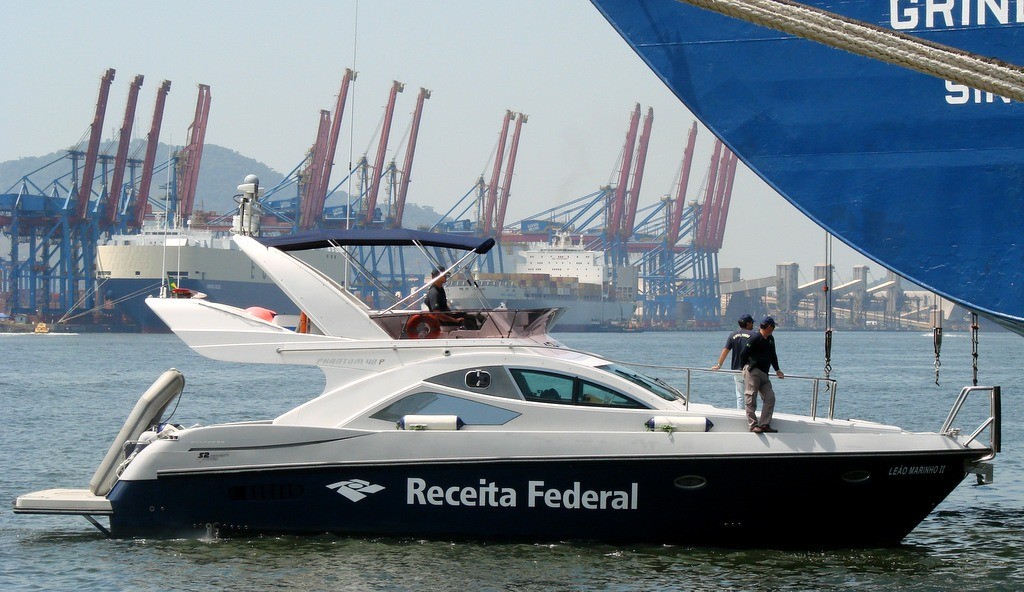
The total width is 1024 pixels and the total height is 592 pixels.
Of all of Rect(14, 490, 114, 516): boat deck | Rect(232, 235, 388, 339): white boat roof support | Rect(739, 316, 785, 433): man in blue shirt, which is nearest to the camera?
Rect(739, 316, 785, 433): man in blue shirt

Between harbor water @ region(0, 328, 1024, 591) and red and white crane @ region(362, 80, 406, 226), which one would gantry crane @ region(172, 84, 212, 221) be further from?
harbor water @ region(0, 328, 1024, 591)

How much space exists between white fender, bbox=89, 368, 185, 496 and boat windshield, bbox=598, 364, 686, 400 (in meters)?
4.57

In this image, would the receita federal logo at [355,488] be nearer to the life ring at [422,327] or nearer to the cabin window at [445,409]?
the cabin window at [445,409]

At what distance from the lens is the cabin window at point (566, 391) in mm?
12266

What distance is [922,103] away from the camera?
12.9m

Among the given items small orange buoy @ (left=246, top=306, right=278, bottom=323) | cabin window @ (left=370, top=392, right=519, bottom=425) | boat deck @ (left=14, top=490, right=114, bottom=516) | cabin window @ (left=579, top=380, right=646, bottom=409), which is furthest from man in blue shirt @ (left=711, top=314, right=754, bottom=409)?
boat deck @ (left=14, top=490, right=114, bottom=516)

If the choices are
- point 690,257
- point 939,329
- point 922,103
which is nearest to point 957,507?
point 939,329

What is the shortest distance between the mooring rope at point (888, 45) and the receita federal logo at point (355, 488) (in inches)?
244

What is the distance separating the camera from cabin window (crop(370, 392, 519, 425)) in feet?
40.2

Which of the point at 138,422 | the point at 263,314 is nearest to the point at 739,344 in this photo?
the point at 263,314

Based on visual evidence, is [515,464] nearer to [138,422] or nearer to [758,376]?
[758,376]

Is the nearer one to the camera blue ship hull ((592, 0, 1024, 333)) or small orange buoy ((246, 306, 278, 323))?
blue ship hull ((592, 0, 1024, 333))

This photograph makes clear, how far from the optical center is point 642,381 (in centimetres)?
1277

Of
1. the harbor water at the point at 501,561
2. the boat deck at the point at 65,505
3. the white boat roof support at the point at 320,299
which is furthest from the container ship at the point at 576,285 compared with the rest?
the boat deck at the point at 65,505
